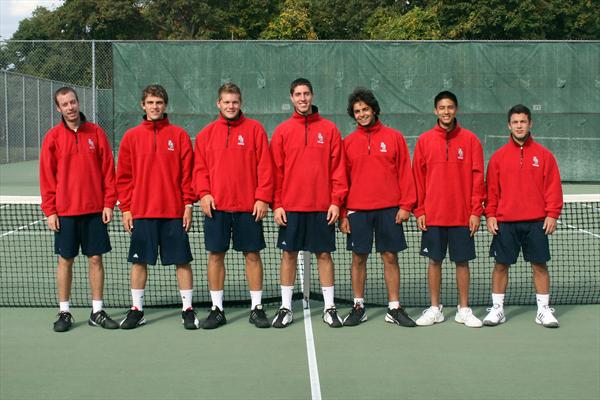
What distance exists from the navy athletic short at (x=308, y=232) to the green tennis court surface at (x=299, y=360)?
0.48 meters

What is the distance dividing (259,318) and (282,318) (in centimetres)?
14

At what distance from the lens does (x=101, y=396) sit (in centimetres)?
390

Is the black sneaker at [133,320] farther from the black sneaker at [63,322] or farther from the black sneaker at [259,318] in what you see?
the black sneaker at [259,318]

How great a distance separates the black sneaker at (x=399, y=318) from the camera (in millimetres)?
5219

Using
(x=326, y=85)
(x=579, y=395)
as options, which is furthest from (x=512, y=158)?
(x=326, y=85)

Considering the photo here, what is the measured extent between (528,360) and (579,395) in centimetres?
60

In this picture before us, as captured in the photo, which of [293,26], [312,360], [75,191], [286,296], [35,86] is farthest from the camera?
[293,26]

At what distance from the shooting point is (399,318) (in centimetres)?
525

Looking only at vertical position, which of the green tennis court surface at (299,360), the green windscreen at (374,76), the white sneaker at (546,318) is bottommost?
the green tennis court surface at (299,360)

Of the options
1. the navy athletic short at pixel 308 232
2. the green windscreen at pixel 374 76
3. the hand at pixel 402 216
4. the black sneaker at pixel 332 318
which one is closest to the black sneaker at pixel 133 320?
the navy athletic short at pixel 308 232

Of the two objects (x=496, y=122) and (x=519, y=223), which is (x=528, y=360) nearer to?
(x=519, y=223)

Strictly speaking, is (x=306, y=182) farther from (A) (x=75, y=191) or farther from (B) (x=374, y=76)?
(B) (x=374, y=76)

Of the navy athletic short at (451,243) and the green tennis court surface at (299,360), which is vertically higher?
the navy athletic short at (451,243)

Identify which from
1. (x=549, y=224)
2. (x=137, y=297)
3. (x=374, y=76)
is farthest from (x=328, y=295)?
(x=374, y=76)
